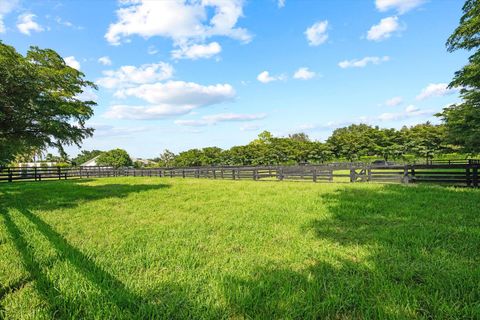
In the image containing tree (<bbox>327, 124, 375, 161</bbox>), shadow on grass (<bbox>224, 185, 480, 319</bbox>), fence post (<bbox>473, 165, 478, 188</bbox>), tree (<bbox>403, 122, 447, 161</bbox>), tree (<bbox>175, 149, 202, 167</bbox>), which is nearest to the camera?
shadow on grass (<bbox>224, 185, 480, 319</bbox>)

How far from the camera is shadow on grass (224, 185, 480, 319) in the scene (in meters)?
2.85

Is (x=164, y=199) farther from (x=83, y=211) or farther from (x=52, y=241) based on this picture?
(x=52, y=241)

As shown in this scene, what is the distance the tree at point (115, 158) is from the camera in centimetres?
8010

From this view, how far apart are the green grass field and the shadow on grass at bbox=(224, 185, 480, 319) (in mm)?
15

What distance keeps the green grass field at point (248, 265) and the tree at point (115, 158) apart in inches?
3066

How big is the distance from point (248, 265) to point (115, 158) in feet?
279

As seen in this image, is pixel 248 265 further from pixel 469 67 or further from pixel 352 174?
pixel 469 67

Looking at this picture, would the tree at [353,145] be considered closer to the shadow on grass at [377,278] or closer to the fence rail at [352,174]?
the fence rail at [352,174]

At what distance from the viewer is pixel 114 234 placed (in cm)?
585

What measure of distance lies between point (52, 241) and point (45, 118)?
7861 mm

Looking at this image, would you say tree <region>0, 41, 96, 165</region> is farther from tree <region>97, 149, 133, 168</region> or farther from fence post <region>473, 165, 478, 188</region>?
tree <region>97, 149, 133, 168</region>

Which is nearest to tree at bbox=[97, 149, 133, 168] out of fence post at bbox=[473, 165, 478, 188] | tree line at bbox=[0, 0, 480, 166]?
tree line at bbox=[0, 0, 480, 166]

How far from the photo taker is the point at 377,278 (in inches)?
138

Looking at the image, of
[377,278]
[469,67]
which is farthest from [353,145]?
[377,278]
